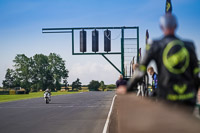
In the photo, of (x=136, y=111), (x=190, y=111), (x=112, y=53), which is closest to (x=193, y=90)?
(x=190, y=111)

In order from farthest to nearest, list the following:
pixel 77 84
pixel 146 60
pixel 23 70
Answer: pixel 77 84
pixel 23 70
pixel 146 60

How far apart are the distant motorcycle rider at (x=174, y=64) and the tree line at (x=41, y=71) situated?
105401 mm

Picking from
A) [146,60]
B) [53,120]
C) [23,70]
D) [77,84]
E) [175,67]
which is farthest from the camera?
[77,84]

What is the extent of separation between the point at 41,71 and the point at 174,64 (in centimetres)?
11203

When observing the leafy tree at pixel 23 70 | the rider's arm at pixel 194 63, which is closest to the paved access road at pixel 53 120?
the rider's arm at pixel 194 63

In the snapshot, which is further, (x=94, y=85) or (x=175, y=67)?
(x=94, y=85)

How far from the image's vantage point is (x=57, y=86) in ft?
377

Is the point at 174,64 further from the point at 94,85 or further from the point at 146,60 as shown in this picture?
the point at 94,85

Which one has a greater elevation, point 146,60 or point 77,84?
point 146,60

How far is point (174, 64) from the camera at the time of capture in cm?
234

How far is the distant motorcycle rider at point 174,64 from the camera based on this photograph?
7.69 ft

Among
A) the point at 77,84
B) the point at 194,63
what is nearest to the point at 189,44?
the point at 194,63

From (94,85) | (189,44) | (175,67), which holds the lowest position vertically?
(94,85)

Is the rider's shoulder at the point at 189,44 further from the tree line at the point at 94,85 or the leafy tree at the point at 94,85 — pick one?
the leafy tree at the point at 94,85
